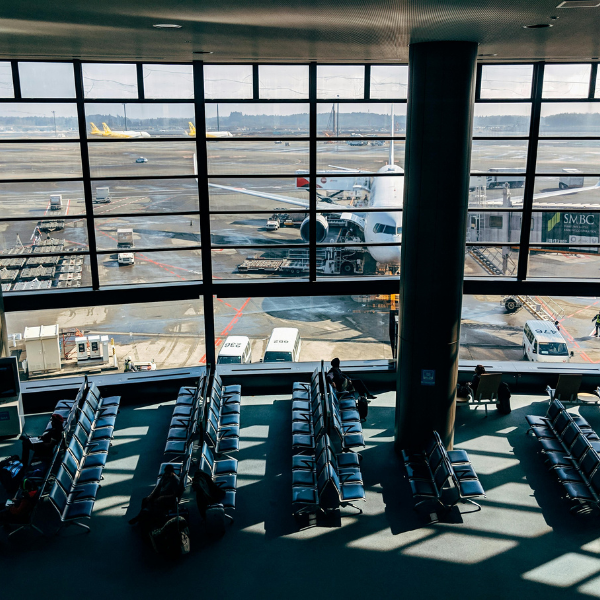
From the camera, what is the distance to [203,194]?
11.2m

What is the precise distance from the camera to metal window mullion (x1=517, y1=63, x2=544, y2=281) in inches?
434

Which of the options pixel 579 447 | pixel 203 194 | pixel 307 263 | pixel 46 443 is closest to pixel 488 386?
pixel 579 447

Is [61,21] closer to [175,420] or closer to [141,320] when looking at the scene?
[175,420]

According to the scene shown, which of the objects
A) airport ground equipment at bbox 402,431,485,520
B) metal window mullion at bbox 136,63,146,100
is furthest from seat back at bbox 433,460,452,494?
metal window mullion at bbox 136,63,146,100

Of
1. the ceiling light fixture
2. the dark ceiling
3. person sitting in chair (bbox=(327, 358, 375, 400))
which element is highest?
the dark ceiling

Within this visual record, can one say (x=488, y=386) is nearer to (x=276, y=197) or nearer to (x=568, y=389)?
(x=568, y=389)

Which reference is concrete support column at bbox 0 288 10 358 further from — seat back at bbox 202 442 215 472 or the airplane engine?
the airplane engine

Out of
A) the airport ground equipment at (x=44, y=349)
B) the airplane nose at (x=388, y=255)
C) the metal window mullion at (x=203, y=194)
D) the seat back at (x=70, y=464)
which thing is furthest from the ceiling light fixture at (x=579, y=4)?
the airport ground equipment at (x=44, y=349)

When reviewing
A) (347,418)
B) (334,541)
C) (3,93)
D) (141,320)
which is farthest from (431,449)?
(141,320)

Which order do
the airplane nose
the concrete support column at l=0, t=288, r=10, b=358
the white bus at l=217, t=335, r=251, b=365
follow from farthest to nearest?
the white bus at l=217, t=335, r=251, b=365
the airplane nose
the concrete support column at l=0, t=288, r=10, b=358

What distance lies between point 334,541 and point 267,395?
4.68m

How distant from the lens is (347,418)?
981 cm

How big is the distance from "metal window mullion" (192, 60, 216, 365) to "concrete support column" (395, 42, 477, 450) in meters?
4.19

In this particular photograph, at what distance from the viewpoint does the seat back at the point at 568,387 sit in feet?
34.8
